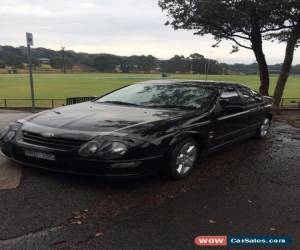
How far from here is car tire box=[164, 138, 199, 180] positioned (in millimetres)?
4289

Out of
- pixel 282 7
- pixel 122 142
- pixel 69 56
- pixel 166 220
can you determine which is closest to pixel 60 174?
pixel 122 142

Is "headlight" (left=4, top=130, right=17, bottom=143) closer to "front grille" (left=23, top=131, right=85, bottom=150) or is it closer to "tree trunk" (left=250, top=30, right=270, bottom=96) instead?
"front grille" (left=23, top=131, right=85, bottom=150)

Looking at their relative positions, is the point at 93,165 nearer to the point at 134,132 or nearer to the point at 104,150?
the point at 104,150

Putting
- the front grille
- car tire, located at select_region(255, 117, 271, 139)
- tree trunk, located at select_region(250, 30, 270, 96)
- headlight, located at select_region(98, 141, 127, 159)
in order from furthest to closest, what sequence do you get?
1. tree trunk, located at select_region(250, 30, 270, 96)
2. car tire, located at select_region(255, 117, 271, 139)
3. the front grille
4. headlight, located at select_region(98, 141, 127, 159)

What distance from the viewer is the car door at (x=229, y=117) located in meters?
5.30

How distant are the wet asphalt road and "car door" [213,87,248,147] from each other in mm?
634

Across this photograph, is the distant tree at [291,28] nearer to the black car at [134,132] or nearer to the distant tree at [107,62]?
the black car at [134,132]

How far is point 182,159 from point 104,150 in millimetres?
1153

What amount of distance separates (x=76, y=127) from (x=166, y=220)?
5.09 ft

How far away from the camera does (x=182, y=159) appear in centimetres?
449

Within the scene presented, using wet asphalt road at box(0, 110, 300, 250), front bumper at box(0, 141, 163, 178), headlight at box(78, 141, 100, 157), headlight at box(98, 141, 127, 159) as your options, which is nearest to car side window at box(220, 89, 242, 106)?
wet asphalt road at box(0, 110, 300, 250)

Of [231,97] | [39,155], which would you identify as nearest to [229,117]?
[231,97]

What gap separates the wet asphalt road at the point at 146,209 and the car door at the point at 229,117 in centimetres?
63

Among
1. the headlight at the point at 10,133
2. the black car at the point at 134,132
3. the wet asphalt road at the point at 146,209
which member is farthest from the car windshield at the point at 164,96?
the headlight at the point at 10,133
